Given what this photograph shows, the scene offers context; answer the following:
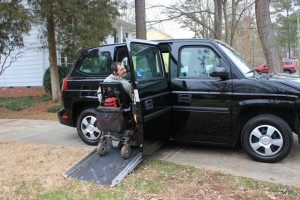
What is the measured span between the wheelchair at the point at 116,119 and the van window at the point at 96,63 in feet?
2.75

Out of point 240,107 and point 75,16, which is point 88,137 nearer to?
point 240,107

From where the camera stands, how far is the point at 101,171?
4.96 meters

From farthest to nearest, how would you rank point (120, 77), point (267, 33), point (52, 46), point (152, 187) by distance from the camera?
point (52, 46) < point (267, 33) < point (120, 77) < point (152, 187)

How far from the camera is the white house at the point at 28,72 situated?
16625 millimetres

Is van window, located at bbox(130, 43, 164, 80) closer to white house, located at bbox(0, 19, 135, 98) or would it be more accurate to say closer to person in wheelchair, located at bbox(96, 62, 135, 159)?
person in wheelchair, located at bbox(96, 62, 135, 159)

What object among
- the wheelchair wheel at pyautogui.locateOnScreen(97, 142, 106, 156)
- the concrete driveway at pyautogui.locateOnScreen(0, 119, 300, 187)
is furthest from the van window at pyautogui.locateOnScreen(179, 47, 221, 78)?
the wheelchair wheel at pyautogui.locateOnScreen(97, 142, 106, 156)

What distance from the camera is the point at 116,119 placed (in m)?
5.09

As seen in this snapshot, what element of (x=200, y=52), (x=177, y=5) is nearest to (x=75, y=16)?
(x=200, y=52)

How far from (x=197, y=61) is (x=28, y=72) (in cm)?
1365

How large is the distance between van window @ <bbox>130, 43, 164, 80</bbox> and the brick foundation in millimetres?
12263

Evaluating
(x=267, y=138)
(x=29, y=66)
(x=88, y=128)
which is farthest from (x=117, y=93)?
(x=29, y=66)

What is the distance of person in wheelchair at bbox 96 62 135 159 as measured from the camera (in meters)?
5.13

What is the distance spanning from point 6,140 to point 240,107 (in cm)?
535

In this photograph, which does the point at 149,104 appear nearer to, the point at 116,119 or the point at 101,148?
the point at 116,119
